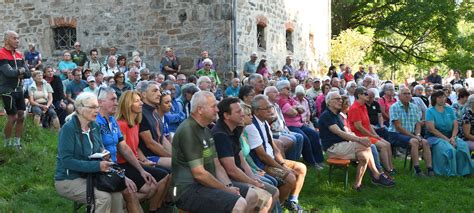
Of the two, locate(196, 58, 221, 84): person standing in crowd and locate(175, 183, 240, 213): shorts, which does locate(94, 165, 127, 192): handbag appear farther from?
locate(196, 58, 221, 84): person standing in crowd

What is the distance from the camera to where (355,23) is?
2614 cm

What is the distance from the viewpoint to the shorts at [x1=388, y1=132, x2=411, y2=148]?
28.7 ft

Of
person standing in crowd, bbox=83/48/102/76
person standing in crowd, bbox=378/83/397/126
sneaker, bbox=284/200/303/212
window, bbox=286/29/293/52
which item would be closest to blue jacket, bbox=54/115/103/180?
sneaker, bbox=284/200/303/212

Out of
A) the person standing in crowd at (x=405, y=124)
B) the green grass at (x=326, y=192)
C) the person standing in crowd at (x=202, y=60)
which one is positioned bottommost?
the green grass at (x=326, y=192)

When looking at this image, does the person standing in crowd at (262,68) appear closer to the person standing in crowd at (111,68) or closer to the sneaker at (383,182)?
the person standing in crowd at (111,68)

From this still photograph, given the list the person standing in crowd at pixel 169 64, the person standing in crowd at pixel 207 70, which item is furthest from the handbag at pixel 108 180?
the person standing in crowd at pixel 169 64

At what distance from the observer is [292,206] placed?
21.0ft

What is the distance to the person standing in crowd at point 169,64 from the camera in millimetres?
13602

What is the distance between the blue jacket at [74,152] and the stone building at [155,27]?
9344 mm

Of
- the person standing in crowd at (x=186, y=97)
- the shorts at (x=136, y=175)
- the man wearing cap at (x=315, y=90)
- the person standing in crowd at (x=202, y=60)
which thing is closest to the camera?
the shorts at (x=136, y=175)

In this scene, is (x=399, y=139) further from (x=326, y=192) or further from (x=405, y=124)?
(x=326, y=192)

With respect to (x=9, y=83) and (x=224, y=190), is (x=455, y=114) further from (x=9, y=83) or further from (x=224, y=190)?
(x=9, y=83)

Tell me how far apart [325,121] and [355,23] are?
19.2 metres

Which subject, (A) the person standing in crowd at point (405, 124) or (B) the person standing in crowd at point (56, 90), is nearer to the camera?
(A) the person standing in crowd at point (405, 124)
